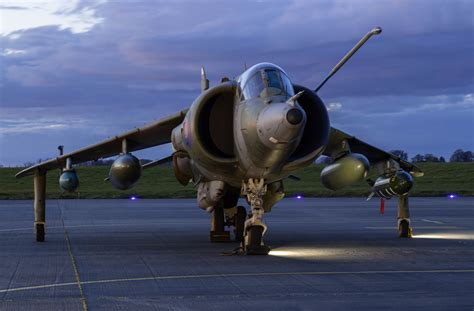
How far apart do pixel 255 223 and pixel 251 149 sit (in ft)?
5.04

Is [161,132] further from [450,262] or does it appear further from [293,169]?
[450,262]

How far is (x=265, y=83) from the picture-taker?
15.0m

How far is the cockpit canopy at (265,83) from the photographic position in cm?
1487

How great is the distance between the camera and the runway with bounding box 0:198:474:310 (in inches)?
402

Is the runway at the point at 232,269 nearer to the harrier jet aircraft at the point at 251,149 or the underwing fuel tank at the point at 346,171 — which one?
the harrier jet aircraft at the point at 251,149

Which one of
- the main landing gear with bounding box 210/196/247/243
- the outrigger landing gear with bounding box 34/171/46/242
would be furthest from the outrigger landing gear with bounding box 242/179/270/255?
the outrigger landing gear with bounding box 34/171/46/242

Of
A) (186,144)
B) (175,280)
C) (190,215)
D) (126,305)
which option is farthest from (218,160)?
(190,215)

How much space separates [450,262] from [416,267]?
1141 millimetres

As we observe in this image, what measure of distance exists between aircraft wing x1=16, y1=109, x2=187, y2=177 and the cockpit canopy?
10.9 ft

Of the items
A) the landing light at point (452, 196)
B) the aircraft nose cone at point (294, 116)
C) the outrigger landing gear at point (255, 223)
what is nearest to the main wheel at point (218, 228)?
the outrigger landing gear at point (255, 223)

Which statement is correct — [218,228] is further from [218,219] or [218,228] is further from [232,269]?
[232,269]

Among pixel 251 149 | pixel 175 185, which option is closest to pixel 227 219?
pixel 251 149

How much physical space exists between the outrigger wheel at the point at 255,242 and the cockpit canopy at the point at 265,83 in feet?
8.10

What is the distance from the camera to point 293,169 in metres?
15.8
